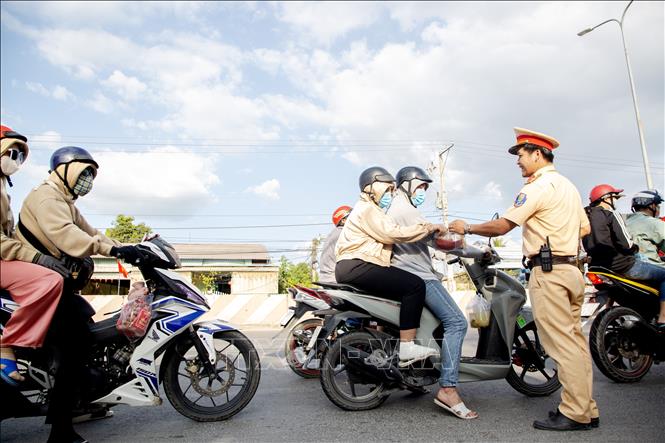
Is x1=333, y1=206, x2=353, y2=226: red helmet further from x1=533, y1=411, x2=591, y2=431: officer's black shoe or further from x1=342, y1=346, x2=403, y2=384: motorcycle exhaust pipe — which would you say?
x1=533, y1=411, x2=591, y2=431: officer's black shoe

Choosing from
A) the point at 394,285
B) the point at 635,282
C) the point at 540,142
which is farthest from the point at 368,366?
the point at 635,282

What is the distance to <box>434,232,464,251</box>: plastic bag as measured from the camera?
13.8ft

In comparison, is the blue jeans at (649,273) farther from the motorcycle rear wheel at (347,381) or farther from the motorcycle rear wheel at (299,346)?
the motorcycle rear wheel at (299,346)

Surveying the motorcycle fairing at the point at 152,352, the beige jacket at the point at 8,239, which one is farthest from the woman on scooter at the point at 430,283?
the beige jacket at the point at 8,239

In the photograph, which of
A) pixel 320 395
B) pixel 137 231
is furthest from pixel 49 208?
pixel 137 231

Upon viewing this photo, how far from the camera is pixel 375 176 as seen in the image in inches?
176

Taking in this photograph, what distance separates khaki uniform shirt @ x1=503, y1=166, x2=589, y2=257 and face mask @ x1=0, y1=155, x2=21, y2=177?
3.52 metres

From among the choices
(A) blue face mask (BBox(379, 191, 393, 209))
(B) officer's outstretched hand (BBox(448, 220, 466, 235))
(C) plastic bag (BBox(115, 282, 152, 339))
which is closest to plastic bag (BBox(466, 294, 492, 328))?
(B) officer's outstretched hand (BBox(448, 220, 466, 235))

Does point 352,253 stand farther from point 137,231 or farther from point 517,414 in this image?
point 137,231

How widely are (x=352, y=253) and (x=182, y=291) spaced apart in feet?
4.55

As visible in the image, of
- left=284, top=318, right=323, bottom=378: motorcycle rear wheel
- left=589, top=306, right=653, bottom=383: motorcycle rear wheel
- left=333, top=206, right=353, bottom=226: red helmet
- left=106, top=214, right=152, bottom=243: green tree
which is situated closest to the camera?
left=589, top=306, right=653, bottom=383: motorcycle rear wheel

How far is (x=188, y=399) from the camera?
12.9 ft

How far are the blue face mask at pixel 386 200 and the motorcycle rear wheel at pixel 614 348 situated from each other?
7.62ft

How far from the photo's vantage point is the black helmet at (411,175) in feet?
15.2
